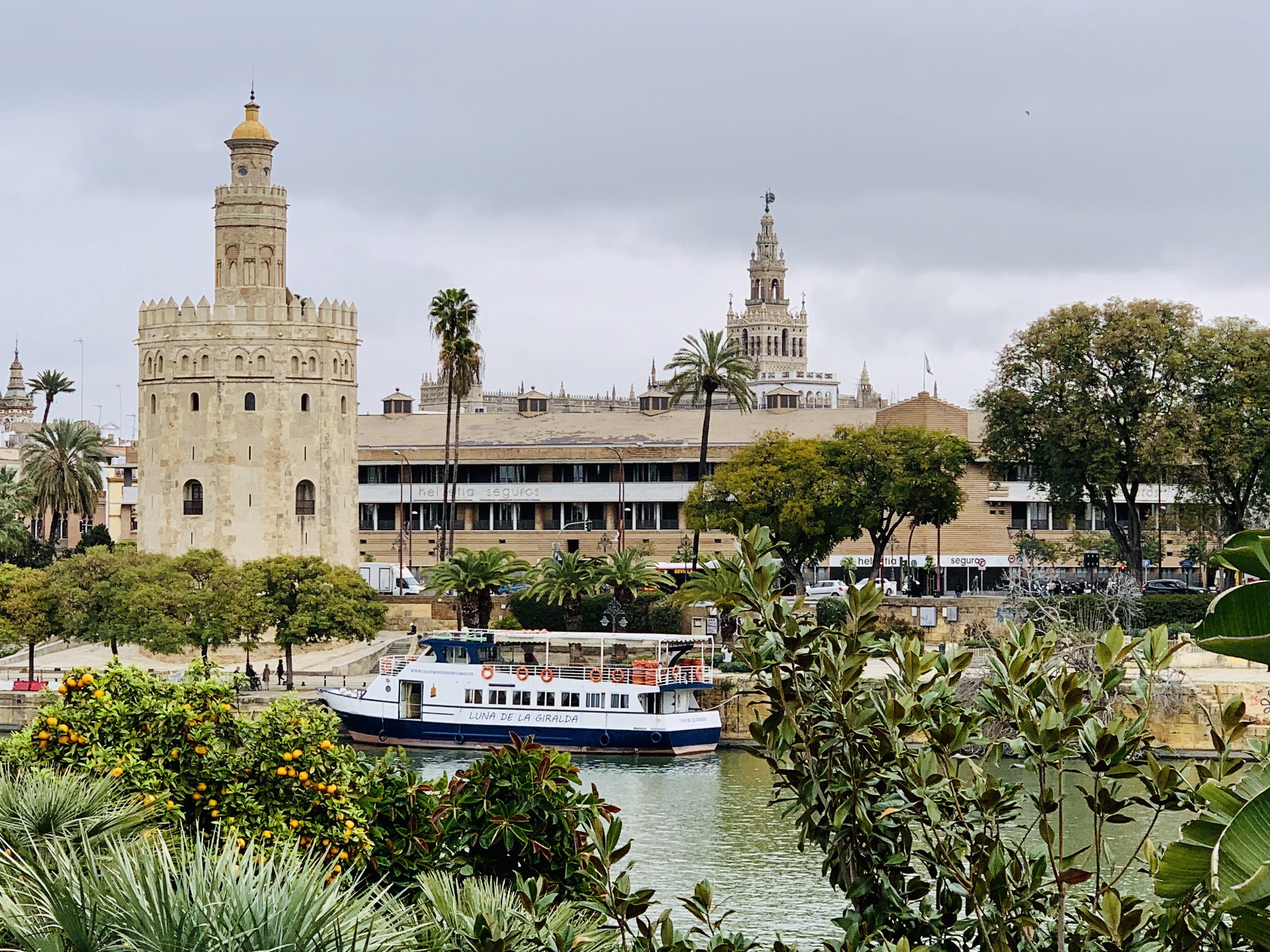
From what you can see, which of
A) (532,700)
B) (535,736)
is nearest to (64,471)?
(532,700)

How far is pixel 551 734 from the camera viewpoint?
47625mm

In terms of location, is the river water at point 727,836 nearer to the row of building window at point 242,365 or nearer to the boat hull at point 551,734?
the boat hull at point 551,734

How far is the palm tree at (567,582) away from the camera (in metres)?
55.9

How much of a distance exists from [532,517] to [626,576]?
24.9 m

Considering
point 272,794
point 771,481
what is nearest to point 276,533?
point 771,481

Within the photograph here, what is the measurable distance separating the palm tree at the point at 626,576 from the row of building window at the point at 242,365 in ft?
40.5

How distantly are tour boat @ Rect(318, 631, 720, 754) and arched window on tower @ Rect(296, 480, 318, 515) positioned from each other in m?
13.6

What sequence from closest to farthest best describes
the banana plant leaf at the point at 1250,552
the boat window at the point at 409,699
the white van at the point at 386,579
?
the banana plant leaf at the point at 1250,552 < the boat window at the point at 409,699 < the white van at the point at 386,579

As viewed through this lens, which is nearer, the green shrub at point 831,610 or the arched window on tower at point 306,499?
the green shrub at point 831,610

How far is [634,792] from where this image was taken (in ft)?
135

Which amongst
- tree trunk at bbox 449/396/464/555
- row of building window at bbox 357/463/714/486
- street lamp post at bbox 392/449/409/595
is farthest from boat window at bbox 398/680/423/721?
row of building window at bbox 357/463/714/486

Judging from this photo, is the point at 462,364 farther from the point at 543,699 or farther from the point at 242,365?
the point at 543,699

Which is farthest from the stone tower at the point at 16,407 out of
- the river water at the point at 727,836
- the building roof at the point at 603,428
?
the river water at the point at 727,836

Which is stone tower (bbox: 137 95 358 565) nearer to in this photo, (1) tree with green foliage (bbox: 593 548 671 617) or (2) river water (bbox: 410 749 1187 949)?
(1) tree with green foliage (bbox: 593 548 671 617)
